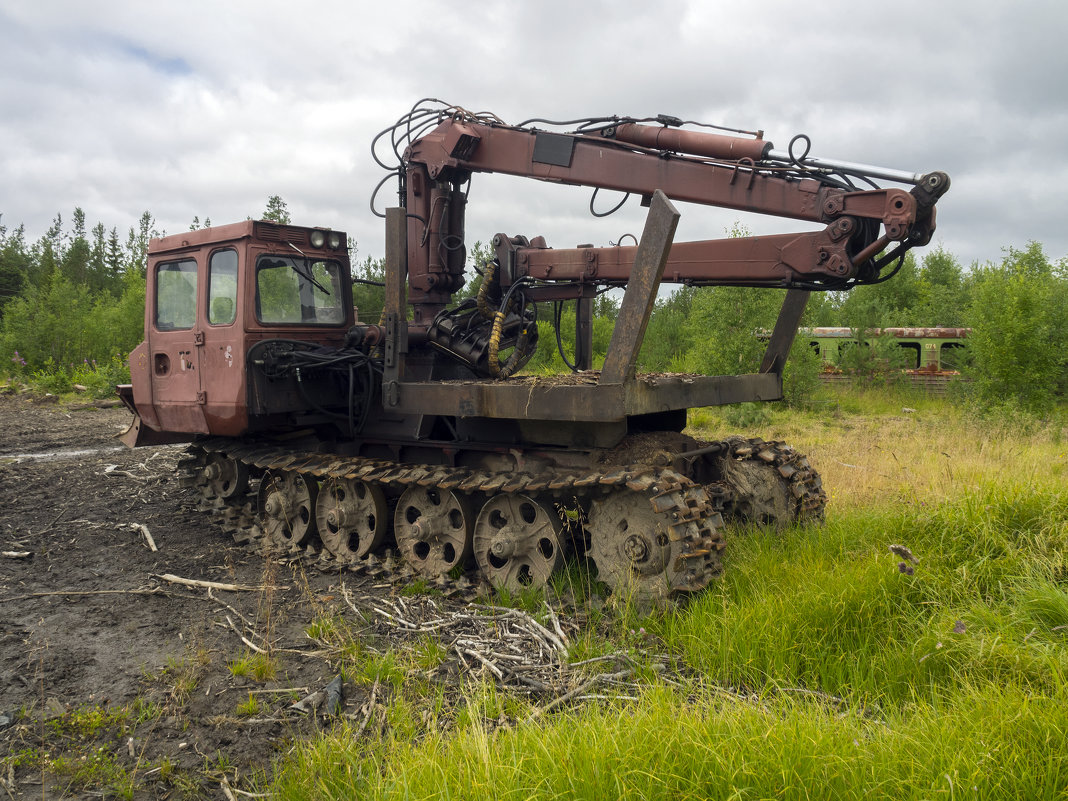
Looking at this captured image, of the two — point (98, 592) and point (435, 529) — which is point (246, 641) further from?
point (98, 592)

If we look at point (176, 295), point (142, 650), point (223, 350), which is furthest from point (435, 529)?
point (176, 295)

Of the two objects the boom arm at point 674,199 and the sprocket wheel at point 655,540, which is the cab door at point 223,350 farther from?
the sprocket wheel at point 655,540

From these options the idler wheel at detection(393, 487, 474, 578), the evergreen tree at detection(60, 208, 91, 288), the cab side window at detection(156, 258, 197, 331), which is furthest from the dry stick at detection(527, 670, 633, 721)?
the evergreen tree at detection(60, 208, 91, 288)

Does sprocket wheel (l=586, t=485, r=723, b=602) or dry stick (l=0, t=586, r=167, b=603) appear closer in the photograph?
sprocket wheel (l=586, t=485, r=723, b=602)

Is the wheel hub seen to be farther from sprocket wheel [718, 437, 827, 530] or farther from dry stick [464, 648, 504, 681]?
sprocket wheel [718, 437, 827, 530]

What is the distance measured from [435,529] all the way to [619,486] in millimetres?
1862

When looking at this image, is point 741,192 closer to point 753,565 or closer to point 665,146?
point 665,146

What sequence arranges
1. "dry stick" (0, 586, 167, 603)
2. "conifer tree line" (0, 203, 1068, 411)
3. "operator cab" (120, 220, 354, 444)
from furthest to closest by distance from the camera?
"conifer tree line" (0, 203, 1068, 411) < "operator cab" (120, 220, 354, 444) < "dry stick" (0, 586, 167, 603)

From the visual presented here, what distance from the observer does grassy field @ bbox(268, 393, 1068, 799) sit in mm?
2760

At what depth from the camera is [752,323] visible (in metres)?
17.6

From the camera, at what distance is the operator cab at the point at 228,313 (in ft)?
22.5

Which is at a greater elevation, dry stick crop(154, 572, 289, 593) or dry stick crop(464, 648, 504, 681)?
dry stick crop(464, 648, 504, 681)

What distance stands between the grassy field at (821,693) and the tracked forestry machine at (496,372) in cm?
56

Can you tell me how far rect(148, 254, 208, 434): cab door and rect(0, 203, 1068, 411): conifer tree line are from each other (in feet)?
5.48
